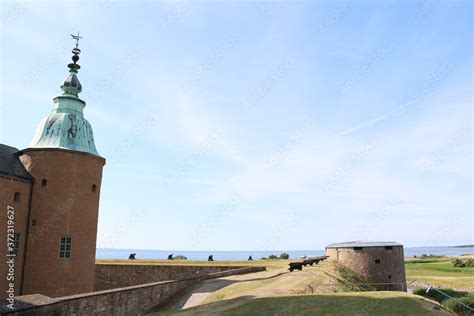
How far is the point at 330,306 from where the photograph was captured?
1565 centimetres

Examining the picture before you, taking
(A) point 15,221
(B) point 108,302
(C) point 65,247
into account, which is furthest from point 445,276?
(A) point 15,221

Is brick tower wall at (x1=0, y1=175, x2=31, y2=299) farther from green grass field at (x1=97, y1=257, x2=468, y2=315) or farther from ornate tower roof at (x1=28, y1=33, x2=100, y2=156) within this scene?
green grass field at (x1=97, y1=257, x2=468, y2=315)

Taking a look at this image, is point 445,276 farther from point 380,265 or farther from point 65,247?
point 65,247

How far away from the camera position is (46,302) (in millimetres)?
13961

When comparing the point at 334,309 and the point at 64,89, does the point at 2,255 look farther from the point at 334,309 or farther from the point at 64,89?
the point at 334,309

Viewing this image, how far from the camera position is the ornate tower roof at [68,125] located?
88.5ft

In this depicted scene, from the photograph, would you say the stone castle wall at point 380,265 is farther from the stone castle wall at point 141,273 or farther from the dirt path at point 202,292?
the dirt path at point 202,292

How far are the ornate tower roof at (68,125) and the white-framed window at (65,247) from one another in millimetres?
6081

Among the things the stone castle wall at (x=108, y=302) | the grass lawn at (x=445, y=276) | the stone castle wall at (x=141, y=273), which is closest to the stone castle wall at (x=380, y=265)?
the grass lawn at (x=445, y=276)

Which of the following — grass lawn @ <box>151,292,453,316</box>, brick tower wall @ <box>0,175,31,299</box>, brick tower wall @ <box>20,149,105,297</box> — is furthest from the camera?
brick tower wall @ <box>20,149,105,297</box>

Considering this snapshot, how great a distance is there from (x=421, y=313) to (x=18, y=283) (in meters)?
22.3

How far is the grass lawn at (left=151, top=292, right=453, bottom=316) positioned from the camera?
14656 mm

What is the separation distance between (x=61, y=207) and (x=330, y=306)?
18.2m

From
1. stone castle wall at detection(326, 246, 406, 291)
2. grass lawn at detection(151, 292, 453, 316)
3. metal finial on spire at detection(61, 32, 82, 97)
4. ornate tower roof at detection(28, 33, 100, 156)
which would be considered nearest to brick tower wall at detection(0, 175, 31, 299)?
ornate tower roof at detection(28, 33, 100, 156)
